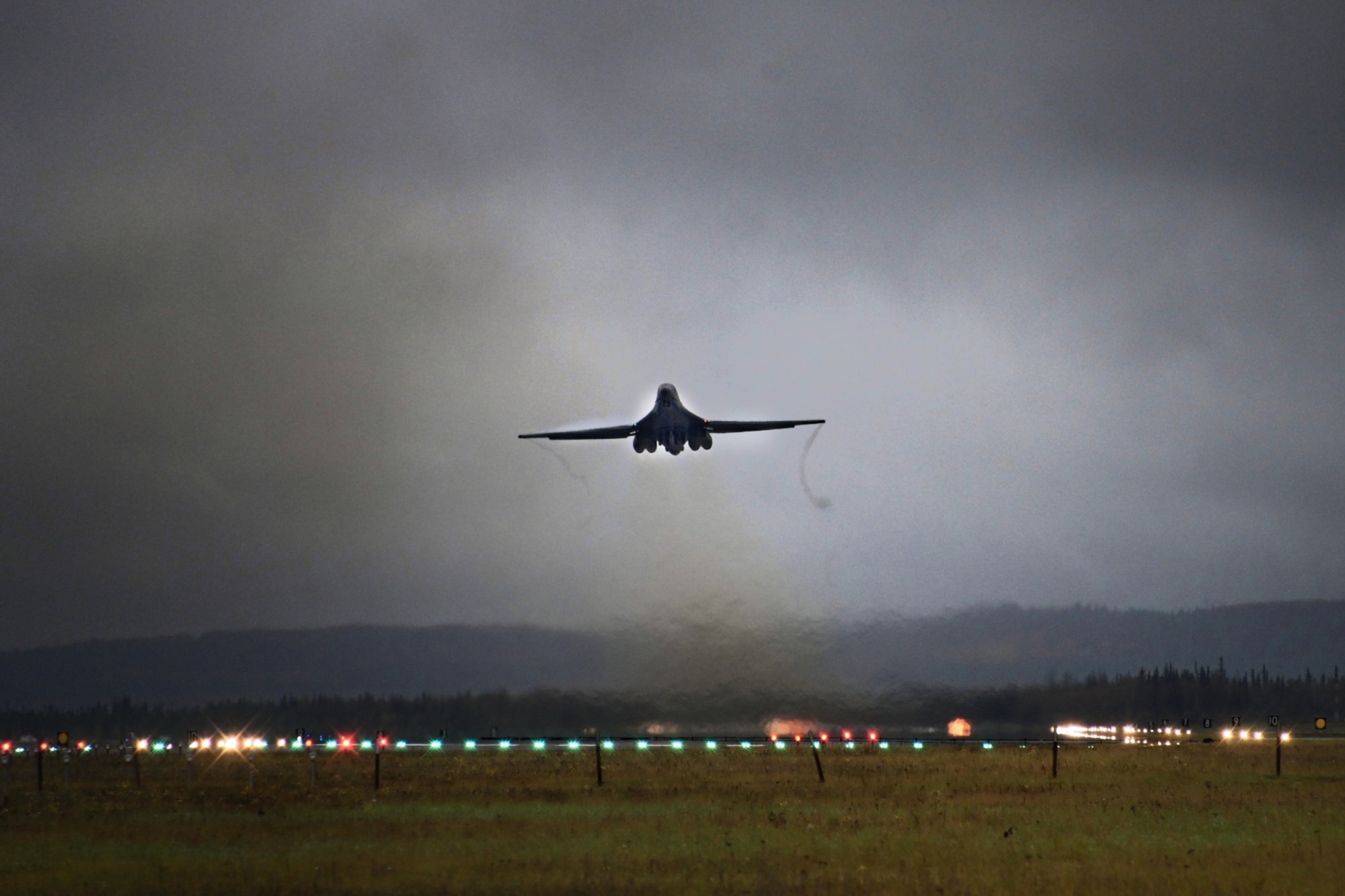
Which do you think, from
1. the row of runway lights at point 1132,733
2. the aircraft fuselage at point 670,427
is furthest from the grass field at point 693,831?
the row of runway lights at point 1132,733

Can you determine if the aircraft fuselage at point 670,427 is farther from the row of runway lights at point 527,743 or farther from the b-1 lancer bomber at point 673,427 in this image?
the row of runway lights at point 527,743

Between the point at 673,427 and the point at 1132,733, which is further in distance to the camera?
the point at 1132,733

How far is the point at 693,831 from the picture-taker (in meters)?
36.8

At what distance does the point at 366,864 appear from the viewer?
102 feet

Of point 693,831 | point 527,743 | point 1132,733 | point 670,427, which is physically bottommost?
point 1132,733

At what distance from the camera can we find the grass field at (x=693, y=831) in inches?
1126

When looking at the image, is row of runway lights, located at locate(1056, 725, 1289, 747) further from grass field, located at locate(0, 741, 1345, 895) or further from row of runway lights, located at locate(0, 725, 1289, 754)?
grass field, located at locate(0, 741, 1345, 895)

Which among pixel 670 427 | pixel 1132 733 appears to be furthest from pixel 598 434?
pixel 1132 733

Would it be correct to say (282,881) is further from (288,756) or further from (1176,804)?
(288,756)

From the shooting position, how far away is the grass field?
28594 mm

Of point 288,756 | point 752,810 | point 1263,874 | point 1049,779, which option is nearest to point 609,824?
point 752,810

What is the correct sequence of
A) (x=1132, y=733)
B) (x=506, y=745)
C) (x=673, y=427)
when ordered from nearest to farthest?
(x=673, y=427), (x=506, y=745), (x=1132, y=733)

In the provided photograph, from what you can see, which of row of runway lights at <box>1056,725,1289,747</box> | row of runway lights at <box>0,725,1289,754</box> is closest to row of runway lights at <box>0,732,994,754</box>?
row of runway lights at <box>0,725,1289,754</box>

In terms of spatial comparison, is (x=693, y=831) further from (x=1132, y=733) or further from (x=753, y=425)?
(x=1132, y=733)
